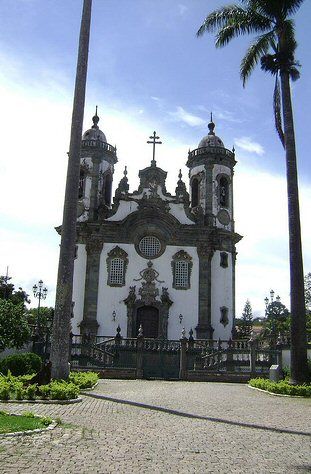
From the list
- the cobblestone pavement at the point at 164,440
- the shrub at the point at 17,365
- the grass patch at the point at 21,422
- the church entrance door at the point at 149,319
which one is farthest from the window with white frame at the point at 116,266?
the grass patch at the point at 21,422

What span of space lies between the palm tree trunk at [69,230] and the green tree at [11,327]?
8119mm

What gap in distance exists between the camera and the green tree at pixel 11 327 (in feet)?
74.6

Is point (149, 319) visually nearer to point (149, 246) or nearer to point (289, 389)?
point (149, 246)

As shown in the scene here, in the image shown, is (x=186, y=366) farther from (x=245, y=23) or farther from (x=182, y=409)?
(x=245, y=23)

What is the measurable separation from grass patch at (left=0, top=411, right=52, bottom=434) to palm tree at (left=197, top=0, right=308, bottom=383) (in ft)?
35.9

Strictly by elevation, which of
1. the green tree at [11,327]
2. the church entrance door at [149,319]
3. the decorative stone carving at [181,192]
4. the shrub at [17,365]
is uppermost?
the decorative stone carving at [181,192]

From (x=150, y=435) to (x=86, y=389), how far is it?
8044 mm

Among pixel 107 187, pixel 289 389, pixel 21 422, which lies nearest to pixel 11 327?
pixel 289 389

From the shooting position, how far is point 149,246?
3822 centimetres

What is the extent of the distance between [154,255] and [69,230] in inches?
860

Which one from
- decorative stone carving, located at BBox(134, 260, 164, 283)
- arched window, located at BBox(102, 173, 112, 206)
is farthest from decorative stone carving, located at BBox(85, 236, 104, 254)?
arched window, located at BBox(102, 173, 112, 206)

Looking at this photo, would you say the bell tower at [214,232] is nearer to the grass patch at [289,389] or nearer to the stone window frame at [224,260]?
the stone window frame at [224,260]

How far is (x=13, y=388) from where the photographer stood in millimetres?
13461

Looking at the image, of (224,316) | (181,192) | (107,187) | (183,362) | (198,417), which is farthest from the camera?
(107,187)
